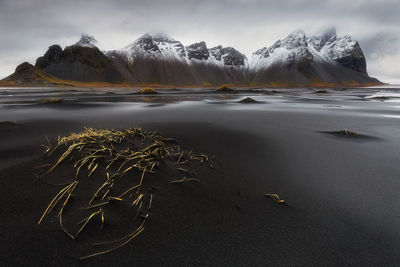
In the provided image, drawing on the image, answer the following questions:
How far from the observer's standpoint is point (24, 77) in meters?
106

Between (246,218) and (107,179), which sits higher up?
(107,179)

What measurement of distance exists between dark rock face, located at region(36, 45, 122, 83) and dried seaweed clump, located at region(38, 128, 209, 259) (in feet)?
512

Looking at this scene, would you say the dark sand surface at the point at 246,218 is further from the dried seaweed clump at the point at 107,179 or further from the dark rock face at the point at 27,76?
the dark rock face at the point at 27,76

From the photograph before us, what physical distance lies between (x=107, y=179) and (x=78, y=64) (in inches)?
6799

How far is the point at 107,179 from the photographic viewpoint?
2461 millimetres

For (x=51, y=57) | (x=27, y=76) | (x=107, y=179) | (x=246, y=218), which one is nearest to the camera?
(x=246, y=218)

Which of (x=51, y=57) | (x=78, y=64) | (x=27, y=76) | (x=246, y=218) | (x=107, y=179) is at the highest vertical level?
(x=51, y=57)

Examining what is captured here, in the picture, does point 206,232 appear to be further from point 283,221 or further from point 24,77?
point 24,77

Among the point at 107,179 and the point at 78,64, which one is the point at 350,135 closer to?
the point at 107,179

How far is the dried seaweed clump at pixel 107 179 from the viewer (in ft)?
6.26

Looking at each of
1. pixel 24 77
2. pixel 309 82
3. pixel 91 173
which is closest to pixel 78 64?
pixel 24 77

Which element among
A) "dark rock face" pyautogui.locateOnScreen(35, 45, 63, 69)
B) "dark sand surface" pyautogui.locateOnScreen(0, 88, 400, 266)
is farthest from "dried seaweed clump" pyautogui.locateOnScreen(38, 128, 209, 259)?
"dark rock face" pyautogui.locateOnScreen(35, 45, 63, 69)

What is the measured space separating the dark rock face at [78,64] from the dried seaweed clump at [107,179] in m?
156

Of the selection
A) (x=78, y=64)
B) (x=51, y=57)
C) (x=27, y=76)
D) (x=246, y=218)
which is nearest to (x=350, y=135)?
(x=246, y=218)
